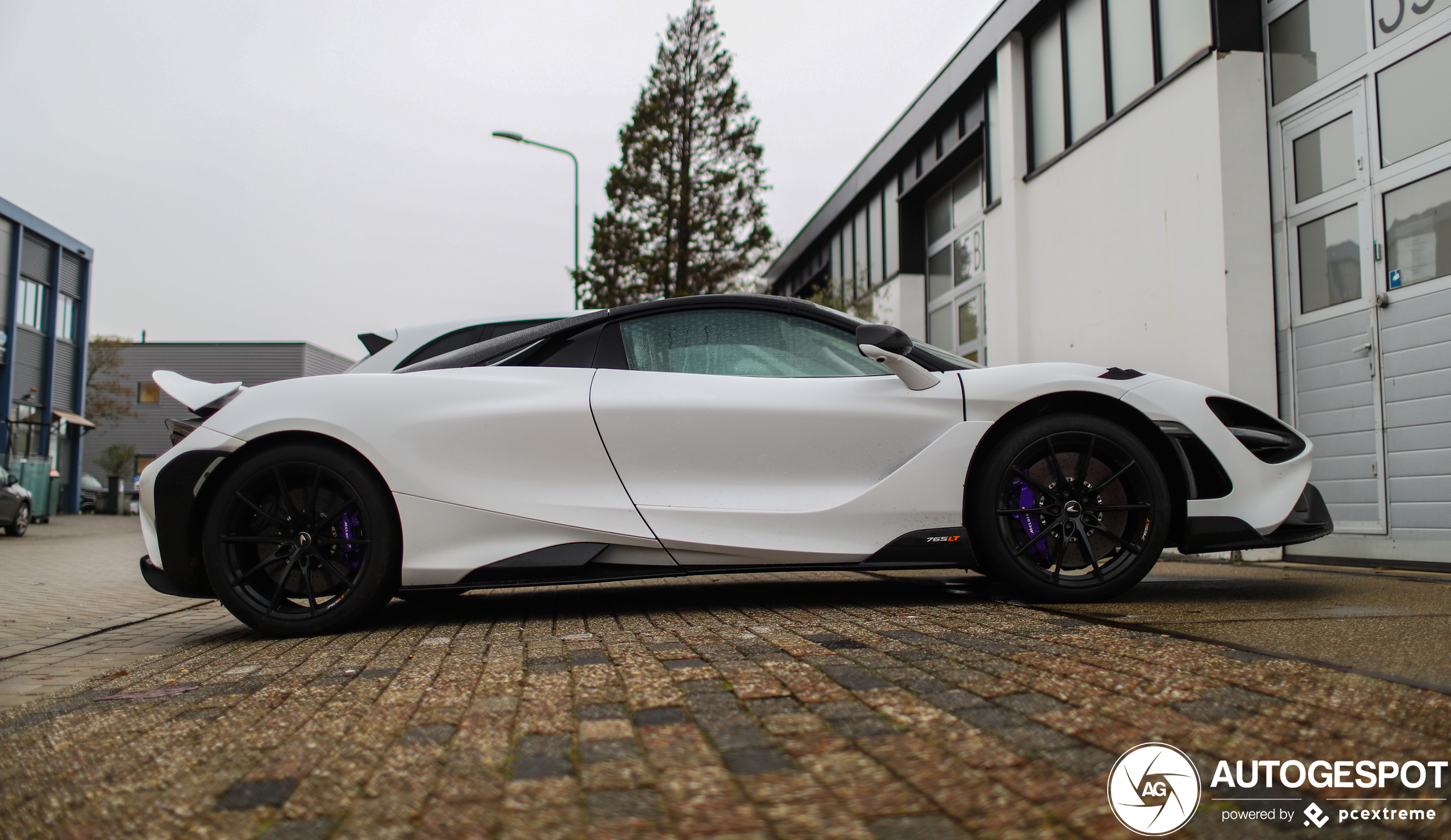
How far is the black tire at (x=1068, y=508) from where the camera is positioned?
133 inches

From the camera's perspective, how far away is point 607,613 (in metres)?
3.60

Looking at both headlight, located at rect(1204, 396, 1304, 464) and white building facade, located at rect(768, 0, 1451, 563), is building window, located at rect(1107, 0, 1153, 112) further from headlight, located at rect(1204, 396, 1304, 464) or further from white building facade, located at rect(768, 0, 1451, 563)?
headlight, located at rect(1204, 396, 1304, 464)

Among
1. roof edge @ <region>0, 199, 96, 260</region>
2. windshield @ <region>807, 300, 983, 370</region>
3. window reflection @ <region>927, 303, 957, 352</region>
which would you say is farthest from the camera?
roof edge @ <region>0, 199, 96, 260</region>

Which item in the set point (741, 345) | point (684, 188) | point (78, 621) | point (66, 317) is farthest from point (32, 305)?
point (741, 345)

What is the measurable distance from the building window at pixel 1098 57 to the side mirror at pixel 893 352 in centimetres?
613

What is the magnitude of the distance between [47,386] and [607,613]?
32826mm

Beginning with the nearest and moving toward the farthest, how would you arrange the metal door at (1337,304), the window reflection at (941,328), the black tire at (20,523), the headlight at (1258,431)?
the headlight at (1258,431) → the metal door at (1337,304) → the black tire at (20,523) → the window reflection at (941,328)

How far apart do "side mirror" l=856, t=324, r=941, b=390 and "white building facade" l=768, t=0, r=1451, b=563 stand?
4625mm

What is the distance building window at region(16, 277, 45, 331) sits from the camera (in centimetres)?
2698

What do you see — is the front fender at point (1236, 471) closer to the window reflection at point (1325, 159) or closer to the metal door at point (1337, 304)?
the metal door at point (1337, 304)

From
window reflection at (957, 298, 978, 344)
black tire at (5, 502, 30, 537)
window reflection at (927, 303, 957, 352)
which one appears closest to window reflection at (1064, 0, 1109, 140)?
window reflection at (957, 298, 978, 344)

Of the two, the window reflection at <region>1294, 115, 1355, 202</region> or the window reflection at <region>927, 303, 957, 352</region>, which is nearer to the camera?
the window reflection at <region>1294, 115, 1355, 202</region>

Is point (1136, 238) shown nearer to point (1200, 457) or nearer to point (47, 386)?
point (1200, 457)

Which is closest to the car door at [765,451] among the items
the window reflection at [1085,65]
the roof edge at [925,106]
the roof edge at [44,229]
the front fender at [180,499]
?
the front fender at [180,499]
